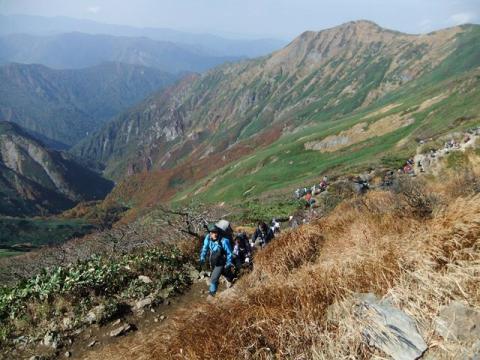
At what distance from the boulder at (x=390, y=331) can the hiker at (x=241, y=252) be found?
7545 millimetres

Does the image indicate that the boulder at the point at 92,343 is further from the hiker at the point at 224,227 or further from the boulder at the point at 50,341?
the hiker at the point at 224,227

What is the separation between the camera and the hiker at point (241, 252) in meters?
13.6

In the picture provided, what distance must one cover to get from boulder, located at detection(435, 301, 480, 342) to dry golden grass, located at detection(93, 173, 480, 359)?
137mm

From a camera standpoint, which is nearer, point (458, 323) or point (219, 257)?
point (458, 323)

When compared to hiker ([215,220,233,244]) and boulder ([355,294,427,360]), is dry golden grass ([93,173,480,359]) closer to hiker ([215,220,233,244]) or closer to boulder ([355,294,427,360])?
boulder ([355,294,427,360])

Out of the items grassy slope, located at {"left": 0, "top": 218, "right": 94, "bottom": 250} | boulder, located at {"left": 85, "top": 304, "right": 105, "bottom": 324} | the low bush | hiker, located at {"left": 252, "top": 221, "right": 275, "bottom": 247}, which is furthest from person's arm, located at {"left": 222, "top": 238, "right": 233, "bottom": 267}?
grassy slope, located at {"left": 0, "top": 218, "right": 94, "bottom": 250}

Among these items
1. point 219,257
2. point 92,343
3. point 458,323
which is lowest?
point 92,343

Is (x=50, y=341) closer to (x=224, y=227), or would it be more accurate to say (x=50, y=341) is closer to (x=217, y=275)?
(x=217, y=275)

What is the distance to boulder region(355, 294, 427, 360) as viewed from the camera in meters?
5.39

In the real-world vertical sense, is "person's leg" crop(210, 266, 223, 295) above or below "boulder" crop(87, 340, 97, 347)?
above

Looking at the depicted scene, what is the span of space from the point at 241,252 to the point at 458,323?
9183 millimetres

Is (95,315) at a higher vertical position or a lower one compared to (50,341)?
higher

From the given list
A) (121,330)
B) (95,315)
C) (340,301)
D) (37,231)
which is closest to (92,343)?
(121,330)

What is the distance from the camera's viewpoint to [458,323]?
5355 mm
